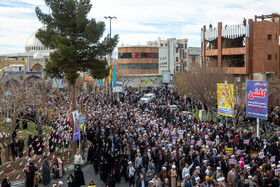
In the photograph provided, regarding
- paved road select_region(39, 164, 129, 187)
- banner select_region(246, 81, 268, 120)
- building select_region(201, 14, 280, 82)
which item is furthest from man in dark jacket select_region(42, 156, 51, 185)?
building select_region(201, 14, 280, 82)

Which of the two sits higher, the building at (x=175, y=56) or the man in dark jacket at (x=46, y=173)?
the building at (x=175, y=56)

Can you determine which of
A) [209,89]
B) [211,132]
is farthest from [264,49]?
[211,132]

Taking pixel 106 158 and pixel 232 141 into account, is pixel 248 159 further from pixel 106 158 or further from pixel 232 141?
pixel 106 158

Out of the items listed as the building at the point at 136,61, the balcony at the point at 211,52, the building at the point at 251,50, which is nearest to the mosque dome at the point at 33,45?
the building at the point at 136,61

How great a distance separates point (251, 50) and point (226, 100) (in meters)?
20.9

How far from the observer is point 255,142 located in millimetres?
16625

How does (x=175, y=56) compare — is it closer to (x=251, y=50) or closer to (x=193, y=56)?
(x=193, y=56)

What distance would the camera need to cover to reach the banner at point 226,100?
21247mm

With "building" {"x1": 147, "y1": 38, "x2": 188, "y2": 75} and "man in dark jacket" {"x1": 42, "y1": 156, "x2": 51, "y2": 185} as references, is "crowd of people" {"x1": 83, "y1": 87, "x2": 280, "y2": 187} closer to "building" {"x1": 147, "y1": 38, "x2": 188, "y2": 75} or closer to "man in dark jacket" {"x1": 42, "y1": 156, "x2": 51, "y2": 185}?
"man in dark jacket" {"x1": 42, "y1": 156, "x2": 51, "y2": 185}

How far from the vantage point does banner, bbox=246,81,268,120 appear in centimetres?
1784

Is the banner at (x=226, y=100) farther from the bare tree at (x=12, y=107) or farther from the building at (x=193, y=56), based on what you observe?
the building at (x=193, y=56)

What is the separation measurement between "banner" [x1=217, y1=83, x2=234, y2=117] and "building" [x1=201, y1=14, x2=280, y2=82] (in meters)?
15.7

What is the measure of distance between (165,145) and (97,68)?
21.5 ft

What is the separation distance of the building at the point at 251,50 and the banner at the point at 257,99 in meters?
19.0
